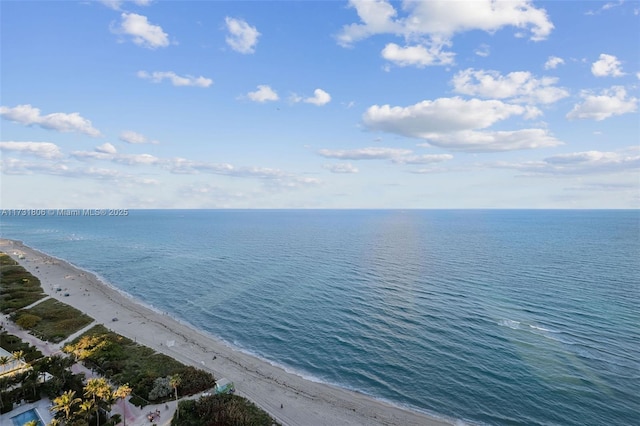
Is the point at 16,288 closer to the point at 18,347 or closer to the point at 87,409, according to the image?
the point at 18,347

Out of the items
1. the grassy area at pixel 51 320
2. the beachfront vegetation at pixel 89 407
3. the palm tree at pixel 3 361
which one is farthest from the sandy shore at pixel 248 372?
the palm tree at pixel 3 361

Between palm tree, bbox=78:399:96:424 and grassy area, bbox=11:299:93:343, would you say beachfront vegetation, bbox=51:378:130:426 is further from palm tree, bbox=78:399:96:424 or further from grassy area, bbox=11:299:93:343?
grassy area, bbox=11:299:93:343

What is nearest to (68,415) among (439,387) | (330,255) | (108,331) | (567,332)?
(108,331)

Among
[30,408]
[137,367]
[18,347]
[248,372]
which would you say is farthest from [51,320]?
[248,372]

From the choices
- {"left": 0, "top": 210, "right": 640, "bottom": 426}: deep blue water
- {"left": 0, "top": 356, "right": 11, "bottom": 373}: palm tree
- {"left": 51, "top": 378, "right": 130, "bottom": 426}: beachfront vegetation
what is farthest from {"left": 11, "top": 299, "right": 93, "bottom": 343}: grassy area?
{"left": 51, "top": 378, "right": 130, "bottom": 426}: beachfront vegetation

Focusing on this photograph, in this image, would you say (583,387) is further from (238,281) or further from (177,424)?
(238,281)

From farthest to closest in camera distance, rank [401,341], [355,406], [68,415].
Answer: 1. [401,341]
2. [355,406]
3. [68,415]
